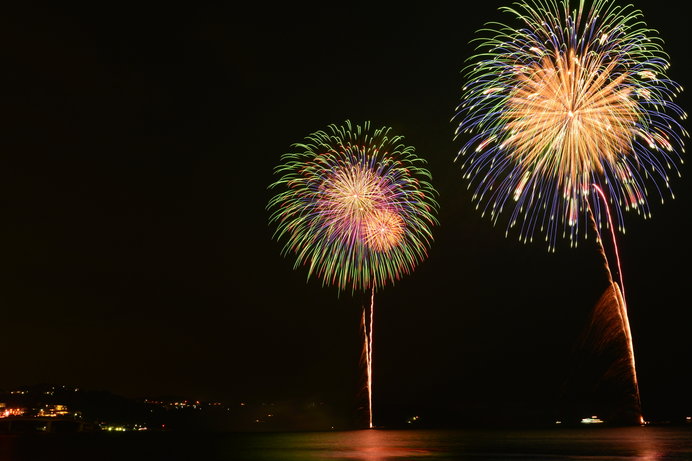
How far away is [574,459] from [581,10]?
31.2 m

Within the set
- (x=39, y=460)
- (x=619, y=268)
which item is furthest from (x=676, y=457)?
(x=39, y=460)

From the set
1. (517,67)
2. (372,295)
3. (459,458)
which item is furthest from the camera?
(372,295)

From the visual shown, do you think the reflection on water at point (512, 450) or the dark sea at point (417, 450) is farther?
the dark sea at point (417, 450)

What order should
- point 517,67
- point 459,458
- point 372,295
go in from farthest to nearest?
point 372,295 < point 459,458 < point 517,67

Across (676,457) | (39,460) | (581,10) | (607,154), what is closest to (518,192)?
(607,154)

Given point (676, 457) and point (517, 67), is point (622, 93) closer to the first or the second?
point (517, 67)

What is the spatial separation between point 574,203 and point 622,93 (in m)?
7.41

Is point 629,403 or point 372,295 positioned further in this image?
point 372,295

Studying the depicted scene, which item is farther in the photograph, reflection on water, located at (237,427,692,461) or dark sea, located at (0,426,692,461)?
dark sea, located at (0,426,692,461)

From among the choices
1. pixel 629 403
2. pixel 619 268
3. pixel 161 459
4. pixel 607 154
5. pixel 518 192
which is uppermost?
pixel 607 154

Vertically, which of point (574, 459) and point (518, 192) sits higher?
point (518, 192)

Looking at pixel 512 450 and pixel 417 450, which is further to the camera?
pixel 417 450

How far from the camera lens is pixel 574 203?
142ft

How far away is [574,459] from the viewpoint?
4928 cm
